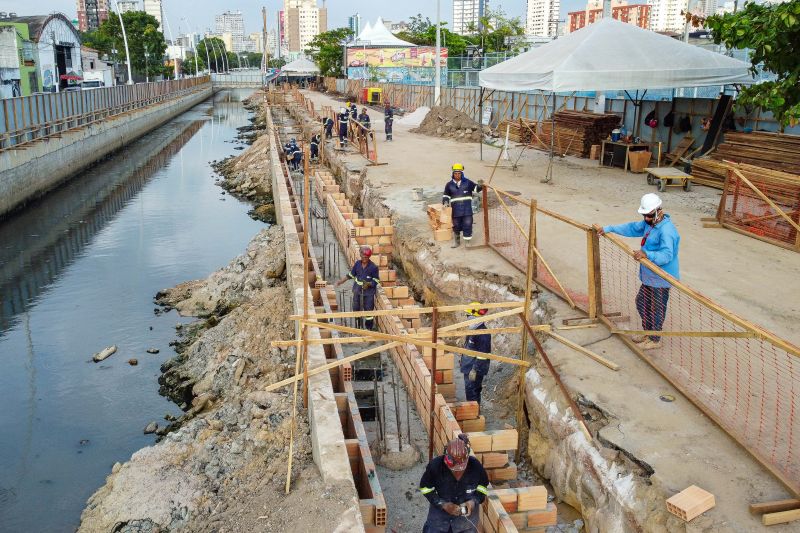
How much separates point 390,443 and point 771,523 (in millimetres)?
4145

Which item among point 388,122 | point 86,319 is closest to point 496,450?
point 86,319

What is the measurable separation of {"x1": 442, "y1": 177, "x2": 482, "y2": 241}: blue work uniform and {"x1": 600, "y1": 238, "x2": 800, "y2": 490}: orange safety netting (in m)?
3.70

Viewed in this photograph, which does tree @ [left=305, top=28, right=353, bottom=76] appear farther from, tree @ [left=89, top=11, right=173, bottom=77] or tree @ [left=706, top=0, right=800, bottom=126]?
tree @ [left=706, top=0, right=800, bottom=126]

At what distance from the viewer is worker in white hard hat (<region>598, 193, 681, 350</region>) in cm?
730

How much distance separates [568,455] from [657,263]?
2.36m

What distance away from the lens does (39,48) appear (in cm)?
5347

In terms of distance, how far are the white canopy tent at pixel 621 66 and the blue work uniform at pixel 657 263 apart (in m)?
9.21

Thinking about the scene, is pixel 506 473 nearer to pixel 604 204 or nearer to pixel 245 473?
pixel 245 473

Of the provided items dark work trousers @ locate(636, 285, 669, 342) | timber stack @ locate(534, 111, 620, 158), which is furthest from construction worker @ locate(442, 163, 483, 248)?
timber stack @ locate(534, 111, 620, 158)

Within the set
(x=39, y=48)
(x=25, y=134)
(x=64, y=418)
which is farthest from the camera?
(x=39, y=48)

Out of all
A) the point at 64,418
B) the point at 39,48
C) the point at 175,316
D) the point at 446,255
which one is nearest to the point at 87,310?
the point at 175,316

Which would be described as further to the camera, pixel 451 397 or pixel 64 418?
pixel 64 418

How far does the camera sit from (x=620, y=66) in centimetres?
1630

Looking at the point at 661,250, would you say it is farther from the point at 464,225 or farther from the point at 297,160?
the point at 297,160
